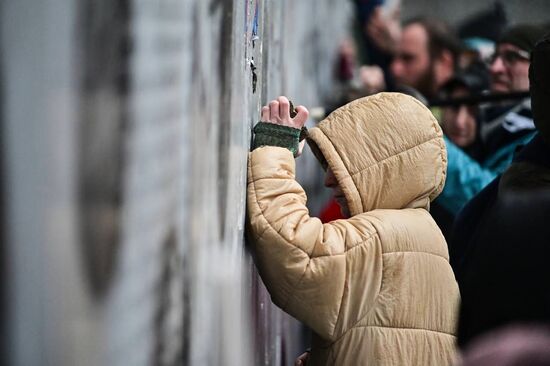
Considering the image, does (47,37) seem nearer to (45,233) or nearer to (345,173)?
(45,233)

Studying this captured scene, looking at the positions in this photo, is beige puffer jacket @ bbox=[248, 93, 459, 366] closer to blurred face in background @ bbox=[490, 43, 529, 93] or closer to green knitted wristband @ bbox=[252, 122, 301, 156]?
green knitted wristband @ bbox=[252, 122, 301, 156]

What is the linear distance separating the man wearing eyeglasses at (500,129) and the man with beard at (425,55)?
93cm

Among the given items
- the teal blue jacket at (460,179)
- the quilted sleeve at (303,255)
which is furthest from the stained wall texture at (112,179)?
the teal blue jacket at (460,179)

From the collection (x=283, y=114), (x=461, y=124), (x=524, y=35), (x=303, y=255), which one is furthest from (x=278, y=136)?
(x=524, y=35)

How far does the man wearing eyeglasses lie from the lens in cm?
553

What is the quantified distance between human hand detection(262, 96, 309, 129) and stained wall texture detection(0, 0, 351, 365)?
712 millimetres

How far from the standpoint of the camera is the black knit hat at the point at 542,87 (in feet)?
10.8

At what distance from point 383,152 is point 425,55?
4855mm

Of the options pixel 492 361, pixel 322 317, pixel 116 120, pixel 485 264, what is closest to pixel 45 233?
pixel 116 120

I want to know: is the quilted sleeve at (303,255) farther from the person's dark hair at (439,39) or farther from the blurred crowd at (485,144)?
the person's dark hair at (439,39)

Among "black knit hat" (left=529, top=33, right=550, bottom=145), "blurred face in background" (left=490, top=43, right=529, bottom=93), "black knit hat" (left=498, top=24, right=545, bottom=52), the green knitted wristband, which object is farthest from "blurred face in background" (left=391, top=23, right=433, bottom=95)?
the green knitted wristband

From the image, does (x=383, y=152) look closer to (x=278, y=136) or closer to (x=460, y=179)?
(x=278, y=136)

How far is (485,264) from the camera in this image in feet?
6.70

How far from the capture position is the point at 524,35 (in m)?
6.24
